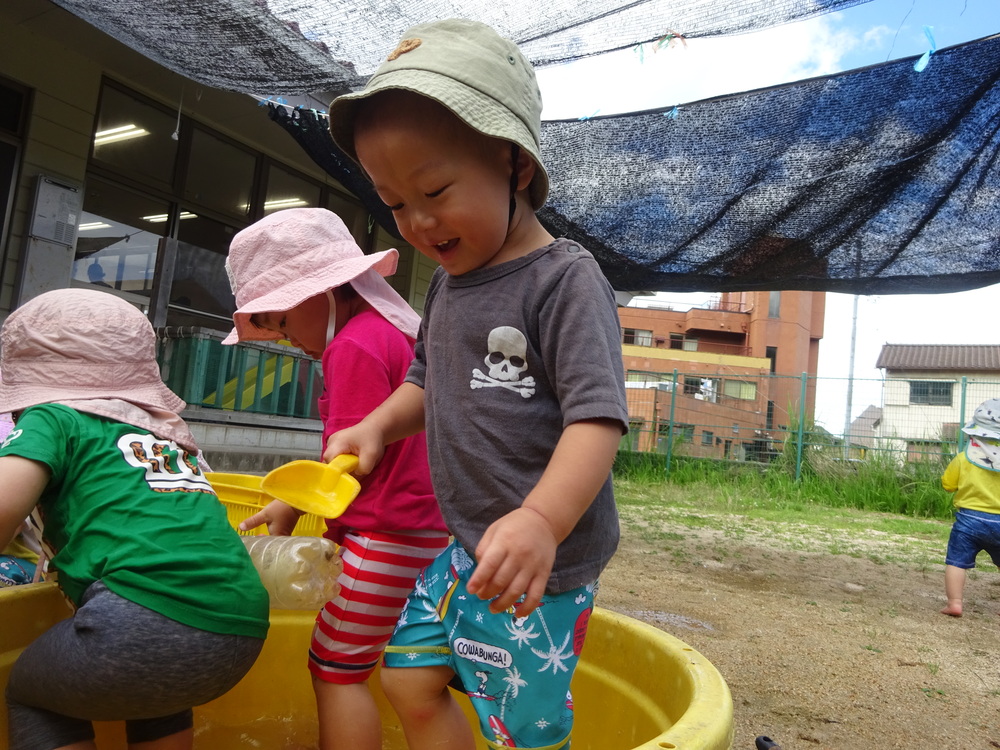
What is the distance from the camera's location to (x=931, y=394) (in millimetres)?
15453

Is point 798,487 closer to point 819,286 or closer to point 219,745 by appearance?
point 819,286

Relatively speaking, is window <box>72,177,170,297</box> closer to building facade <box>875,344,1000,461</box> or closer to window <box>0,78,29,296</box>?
window <box>0,78,29,296</box>

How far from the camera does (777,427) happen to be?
1336 cm

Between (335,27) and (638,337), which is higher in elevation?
(638,337)

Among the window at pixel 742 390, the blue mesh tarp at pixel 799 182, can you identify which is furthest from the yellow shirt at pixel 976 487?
the window at pixel 742 390

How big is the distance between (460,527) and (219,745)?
3.30ft

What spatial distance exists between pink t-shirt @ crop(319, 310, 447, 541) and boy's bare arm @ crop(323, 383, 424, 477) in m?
0.06

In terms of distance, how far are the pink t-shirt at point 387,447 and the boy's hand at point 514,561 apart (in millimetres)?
613

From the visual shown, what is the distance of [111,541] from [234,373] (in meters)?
4.81

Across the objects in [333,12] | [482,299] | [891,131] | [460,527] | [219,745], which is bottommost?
[219,745]

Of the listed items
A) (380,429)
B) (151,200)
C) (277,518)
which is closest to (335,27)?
(277,518)

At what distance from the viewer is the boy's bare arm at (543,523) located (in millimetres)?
850

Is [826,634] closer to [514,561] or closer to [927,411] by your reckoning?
[514,561]

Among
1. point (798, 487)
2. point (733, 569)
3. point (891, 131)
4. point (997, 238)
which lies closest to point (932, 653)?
point (733, 569)
